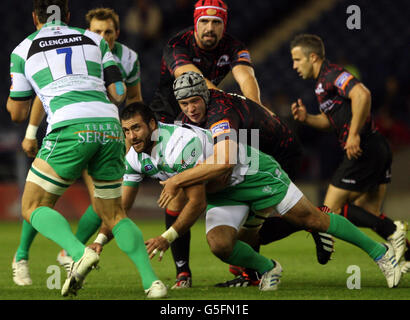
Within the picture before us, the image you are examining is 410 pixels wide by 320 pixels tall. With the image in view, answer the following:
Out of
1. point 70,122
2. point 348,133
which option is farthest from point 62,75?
point 348,133

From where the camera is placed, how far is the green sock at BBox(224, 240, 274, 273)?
16.7 feet

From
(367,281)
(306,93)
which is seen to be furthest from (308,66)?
(306,93)

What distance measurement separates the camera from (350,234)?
5211 mm

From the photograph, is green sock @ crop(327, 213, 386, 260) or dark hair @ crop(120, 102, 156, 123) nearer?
dark hair @ crop(120, 102, 156, 123)

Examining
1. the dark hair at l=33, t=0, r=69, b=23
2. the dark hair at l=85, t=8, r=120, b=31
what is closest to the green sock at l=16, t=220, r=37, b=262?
the dark hair at l=33, t=0, r=69, b=23

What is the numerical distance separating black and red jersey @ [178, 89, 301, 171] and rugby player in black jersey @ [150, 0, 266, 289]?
1.13ft

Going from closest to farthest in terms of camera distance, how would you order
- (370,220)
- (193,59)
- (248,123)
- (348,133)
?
(248,123)
(193,59)
(370,220)
(348,133)

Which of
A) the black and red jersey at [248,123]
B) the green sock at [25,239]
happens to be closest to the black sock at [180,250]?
the black and red jersey at [248,123]

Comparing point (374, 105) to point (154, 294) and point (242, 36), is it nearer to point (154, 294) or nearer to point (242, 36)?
point (242, 36)

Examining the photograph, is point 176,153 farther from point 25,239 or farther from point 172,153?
point 25,239

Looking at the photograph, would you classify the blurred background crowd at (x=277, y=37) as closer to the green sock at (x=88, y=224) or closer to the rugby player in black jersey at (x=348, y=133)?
the rugby player in black jersey at (x=348, y=133)

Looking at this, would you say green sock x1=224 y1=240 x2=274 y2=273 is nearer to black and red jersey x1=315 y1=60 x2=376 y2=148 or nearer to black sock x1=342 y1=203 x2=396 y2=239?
black sock x1=342 y1=203 x2=396 y2=239

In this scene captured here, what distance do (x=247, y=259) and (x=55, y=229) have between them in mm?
1337

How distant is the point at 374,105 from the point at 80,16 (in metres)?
5.96
